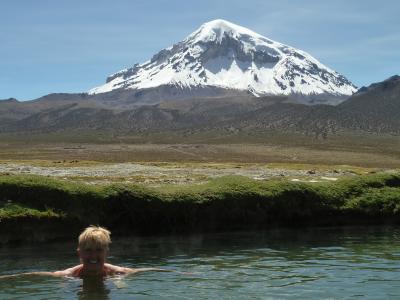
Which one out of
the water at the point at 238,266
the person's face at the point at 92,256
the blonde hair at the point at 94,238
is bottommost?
the water at the point at 238,266

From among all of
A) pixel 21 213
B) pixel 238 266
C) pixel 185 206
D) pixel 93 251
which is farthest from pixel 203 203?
pixel 93 251

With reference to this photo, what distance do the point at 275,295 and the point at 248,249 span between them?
870 centimetres

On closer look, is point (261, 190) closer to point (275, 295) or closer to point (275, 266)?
point (275, 266)

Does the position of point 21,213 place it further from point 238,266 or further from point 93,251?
point 93,251

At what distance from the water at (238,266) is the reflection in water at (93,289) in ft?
0.09

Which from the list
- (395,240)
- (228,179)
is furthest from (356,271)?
(228,179)

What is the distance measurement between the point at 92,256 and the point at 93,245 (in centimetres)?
56

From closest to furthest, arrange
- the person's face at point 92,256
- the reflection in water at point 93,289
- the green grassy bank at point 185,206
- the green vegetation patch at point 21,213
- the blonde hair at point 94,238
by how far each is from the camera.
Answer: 1. the blonde hair at point 94,238
2. the person's face at point 92,256
3. the reflection in water at point 93,289
4. the green vegetation patch at point 21,213
5. the green grassy bank at point 185,206

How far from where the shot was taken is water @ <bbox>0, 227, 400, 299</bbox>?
17094 millimetres

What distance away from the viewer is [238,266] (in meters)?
21.8

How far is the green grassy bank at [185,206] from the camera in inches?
1095

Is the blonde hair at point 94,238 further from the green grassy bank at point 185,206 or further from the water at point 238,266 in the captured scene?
the green grassy bank at point 185,206

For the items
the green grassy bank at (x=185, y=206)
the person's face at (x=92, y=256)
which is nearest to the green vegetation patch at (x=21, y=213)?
the green grassy bank at (x=185, y=206)

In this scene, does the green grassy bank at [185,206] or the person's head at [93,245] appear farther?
the green grassy bank at [185,206]
